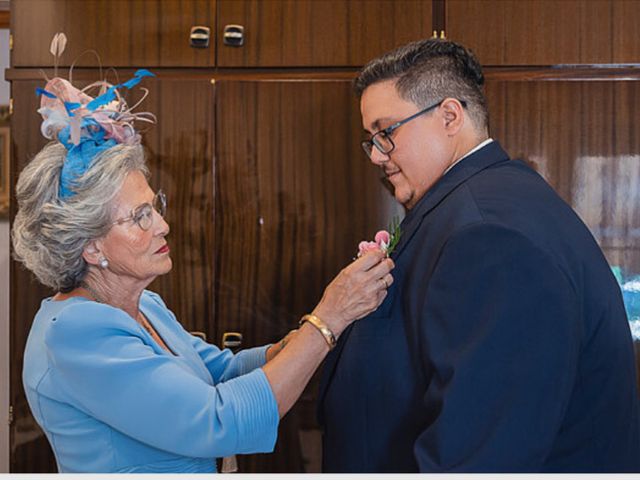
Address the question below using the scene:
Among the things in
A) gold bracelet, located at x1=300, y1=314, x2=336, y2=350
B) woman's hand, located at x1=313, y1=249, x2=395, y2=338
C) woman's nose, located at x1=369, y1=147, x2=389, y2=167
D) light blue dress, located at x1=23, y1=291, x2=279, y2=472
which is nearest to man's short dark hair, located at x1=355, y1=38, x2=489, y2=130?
woman's nose, located at x1=369, y1=147, x2=389, y2=167

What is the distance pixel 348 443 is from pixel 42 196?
722 millimetres

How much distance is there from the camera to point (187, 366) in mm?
1620

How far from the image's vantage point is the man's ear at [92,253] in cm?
158

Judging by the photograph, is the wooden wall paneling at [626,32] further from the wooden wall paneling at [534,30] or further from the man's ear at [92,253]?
the man's ear at [92,253]

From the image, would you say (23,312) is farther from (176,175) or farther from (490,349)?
(490,349)

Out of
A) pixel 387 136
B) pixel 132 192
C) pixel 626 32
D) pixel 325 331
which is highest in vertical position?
pixel 626 32

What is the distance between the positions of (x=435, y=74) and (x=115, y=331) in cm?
74

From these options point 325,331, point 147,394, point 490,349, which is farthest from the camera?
point 325,331

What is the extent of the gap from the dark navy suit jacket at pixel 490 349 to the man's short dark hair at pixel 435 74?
0.41 ft

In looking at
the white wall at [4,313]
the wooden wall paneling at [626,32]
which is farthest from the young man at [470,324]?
the white wall at [4,313]

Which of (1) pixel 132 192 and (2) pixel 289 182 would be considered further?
(2) pixel 289 182

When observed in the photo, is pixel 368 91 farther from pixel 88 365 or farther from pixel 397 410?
pixel 88 365

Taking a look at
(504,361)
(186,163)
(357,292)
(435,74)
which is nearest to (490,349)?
(504,361)

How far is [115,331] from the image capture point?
144cm
